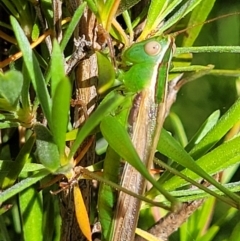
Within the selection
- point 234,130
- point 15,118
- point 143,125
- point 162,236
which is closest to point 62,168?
point 15,118

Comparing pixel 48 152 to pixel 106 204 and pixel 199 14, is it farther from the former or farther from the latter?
pixel 199 14

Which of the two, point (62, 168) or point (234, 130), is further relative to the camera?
point (234, 130)

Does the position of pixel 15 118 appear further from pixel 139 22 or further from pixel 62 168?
pixel 139 22

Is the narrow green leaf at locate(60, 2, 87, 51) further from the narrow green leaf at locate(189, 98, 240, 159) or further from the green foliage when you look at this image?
the narrow green leaf at locate(189, 98, 240, 159)

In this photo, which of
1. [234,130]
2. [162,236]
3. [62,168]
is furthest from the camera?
[234,130]

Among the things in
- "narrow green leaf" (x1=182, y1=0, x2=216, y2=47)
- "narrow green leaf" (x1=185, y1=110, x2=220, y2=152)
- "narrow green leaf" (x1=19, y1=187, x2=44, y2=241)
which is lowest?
"narrow green leaf" (x1=19, y1=187, x2=44, y2=241)

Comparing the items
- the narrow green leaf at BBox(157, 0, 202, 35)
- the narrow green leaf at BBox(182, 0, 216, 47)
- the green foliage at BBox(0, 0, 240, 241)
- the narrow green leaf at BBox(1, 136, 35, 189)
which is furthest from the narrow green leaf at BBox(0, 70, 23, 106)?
the narrow green leaf at BBox(182, 0, 216, 47)

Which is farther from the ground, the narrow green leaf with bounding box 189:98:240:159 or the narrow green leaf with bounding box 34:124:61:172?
the narrow green leaf with bounding box 34:124:61:172

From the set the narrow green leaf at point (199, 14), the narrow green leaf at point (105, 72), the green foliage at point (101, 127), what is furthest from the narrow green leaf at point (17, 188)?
the narrow green leaf at point (199, 14)
